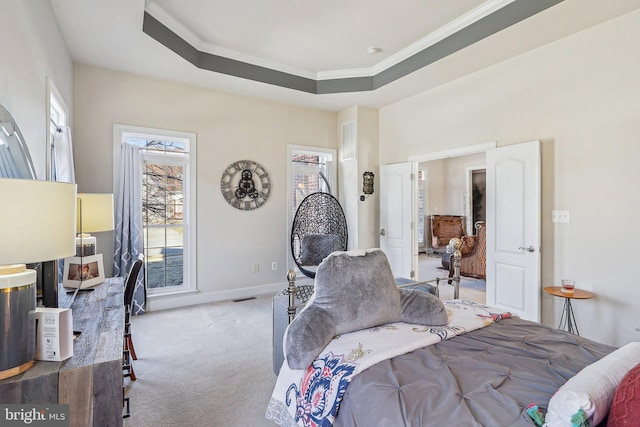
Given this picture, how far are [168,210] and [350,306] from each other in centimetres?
350

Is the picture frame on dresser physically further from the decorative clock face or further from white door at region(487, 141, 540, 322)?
white door at region(487, 141, 540, 322)

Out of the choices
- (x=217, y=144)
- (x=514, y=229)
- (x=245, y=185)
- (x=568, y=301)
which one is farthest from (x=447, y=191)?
(x=217, y=144)

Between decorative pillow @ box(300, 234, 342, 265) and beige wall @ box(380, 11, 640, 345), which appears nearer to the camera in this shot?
beige wall @ box(380, 11, 640, 345)

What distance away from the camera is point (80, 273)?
2.42m

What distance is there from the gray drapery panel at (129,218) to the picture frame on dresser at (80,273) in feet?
4.85

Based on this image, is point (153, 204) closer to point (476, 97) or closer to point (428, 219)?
point (476, 97)

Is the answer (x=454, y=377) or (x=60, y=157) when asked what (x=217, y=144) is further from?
(x=454, y=377)

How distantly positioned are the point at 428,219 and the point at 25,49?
8.74 metres

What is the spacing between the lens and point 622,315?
112 inches

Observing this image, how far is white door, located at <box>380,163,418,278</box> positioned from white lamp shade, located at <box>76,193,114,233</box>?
375cm

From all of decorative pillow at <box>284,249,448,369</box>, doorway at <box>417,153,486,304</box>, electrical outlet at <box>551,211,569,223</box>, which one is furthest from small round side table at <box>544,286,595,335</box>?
doorway at <box>417,153,486,304</box>

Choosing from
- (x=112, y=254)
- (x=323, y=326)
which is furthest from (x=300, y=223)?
(x=323, y=326)

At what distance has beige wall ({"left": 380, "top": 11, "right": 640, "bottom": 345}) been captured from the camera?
2818 mm

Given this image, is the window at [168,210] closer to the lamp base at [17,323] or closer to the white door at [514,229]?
the lamp base at [17,323]
